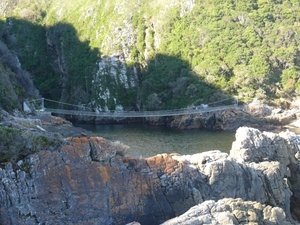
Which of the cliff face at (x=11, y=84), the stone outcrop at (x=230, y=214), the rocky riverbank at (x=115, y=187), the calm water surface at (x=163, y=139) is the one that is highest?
the cliff face at (x=11, y=84)

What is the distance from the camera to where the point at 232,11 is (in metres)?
76.4

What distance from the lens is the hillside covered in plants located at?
6775cm

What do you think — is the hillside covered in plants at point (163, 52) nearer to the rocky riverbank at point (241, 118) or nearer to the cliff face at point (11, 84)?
the rocky riverbank at point (241, 118)

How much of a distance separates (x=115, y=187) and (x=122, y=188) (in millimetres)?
264

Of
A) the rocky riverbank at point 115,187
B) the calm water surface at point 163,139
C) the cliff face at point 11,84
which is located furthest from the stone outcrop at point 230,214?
the calm water surface at point 163,139

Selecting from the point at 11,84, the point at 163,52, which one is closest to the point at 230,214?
the point at 11,84

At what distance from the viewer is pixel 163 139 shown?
5009 cm

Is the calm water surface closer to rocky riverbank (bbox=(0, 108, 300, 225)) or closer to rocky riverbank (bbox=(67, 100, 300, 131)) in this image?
rocky riverbank (bbox=(67, 100, 300, 131))

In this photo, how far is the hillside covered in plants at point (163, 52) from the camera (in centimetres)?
6775

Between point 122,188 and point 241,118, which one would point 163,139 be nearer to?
point 241,118

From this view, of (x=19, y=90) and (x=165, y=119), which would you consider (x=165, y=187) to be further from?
(x=165, y=119)

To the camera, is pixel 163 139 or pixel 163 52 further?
pixel 163 52

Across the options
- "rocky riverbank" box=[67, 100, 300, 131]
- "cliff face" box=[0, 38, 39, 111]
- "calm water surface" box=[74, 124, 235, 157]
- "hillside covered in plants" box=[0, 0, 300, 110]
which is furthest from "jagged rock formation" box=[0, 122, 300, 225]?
"hillside covered in plants" box=[0, 0, 300, 110]

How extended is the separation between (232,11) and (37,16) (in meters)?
45.1
